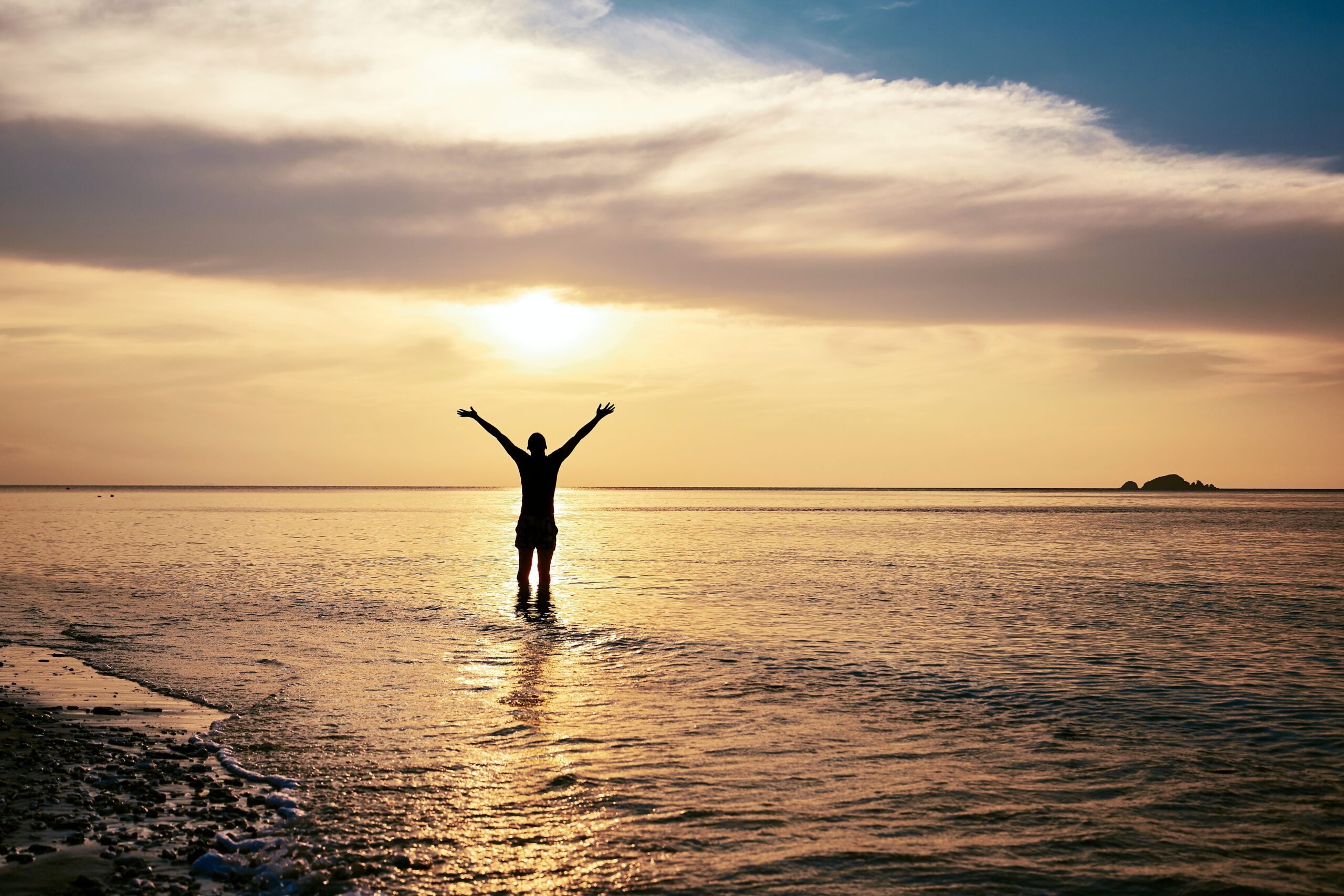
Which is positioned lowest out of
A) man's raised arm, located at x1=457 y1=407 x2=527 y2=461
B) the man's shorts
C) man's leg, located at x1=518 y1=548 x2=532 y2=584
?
man's leg, located at x1=518 y1=548 x2=532 y2=584

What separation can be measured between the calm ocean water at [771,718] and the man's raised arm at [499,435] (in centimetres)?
328

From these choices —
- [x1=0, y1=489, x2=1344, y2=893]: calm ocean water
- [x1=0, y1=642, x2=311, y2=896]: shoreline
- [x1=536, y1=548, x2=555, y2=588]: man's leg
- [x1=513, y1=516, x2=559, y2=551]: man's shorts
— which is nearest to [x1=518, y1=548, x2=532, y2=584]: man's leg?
[x1=536, y1=548, x2=555, y2=588]: man's leg

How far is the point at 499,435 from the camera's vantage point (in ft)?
61.7

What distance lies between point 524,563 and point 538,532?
1.39 m

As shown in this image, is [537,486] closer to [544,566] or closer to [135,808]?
[544,566]

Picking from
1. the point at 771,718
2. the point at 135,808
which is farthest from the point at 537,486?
the point at 135,808

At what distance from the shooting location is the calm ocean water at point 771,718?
6.15 meters

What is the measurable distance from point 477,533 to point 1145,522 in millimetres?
51924

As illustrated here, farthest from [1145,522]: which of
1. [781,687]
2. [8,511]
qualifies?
[8,511]

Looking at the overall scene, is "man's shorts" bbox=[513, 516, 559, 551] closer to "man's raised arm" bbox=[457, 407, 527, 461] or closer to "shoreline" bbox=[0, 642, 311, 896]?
"man's raised arm" bbox=[457, 407, 527, 461]

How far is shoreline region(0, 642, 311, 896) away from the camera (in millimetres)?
5750

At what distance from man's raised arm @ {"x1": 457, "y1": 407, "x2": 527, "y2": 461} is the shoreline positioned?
8517 millimetres

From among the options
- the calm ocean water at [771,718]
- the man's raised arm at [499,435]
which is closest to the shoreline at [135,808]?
the calm ocean water at [771,718]

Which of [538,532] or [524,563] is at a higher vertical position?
[538,532]
